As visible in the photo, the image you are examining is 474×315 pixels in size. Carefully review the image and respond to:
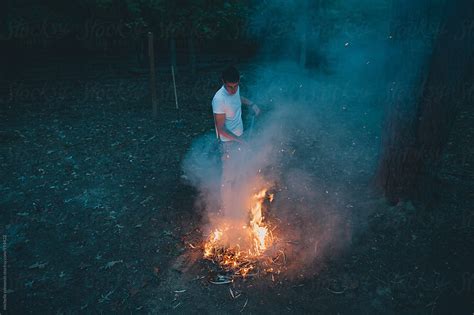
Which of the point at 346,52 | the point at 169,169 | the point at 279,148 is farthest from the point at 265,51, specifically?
the point at 169,169

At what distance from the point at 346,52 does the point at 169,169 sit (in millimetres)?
9609

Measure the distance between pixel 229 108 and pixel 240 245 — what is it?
206 cm

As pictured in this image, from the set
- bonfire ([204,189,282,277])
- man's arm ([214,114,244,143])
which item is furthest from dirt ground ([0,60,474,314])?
man's arm ([214,114,244,143])

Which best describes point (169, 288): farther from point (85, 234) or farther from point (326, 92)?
point (326, 92)

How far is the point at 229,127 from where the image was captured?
5336 millimetres

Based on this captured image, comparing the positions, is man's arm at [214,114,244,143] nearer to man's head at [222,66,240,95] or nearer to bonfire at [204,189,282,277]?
man's head at [222,66,240,95]

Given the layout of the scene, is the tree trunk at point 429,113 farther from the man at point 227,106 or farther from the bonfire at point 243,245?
the man at point 227,106

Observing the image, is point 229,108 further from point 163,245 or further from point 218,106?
point 163,245

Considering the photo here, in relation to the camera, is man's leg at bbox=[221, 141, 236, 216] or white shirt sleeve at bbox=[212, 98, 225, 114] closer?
white shirt sleeve at bbox=[212, 98, 225, 114]

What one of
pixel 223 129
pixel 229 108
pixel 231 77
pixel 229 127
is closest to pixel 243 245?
pixel 223 129

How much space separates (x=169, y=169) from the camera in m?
6.73

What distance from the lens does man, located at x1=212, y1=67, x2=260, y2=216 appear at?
15.8ft

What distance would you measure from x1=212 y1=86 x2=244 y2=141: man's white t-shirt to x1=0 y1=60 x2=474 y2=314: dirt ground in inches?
59.0

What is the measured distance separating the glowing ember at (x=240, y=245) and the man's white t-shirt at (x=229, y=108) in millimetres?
1414
